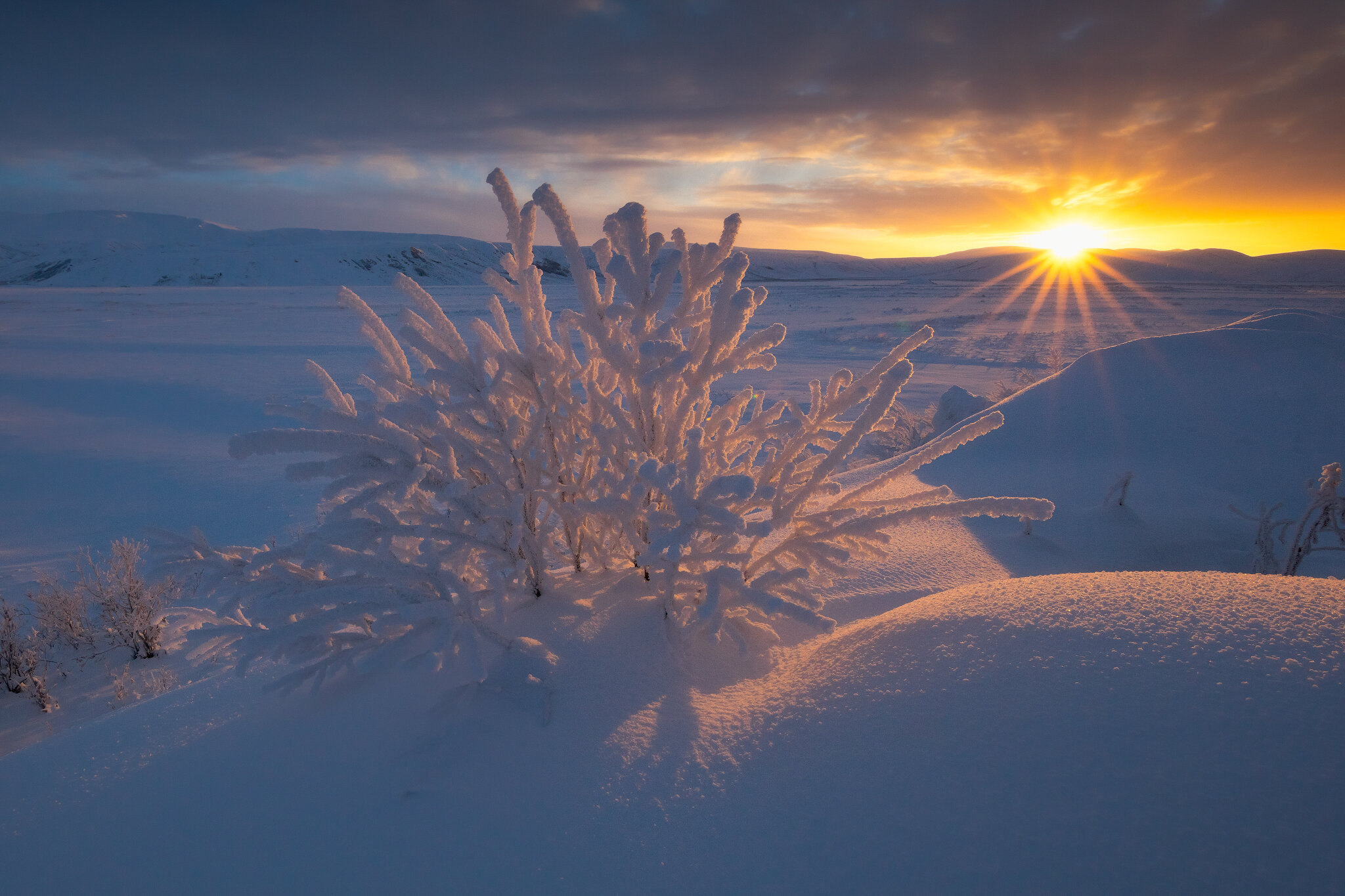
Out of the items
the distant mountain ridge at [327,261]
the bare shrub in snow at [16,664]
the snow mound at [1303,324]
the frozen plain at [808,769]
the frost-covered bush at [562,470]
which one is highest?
the distant mountain ridge at [327,261]

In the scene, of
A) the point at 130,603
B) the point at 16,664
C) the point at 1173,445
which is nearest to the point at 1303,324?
the point at 1173,445

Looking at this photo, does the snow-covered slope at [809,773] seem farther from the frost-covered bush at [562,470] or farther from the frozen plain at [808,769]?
the frost-covered bush at [562,470]

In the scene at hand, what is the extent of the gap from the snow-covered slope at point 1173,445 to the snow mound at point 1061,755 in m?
1.66

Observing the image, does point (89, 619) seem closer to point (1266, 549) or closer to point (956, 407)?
point (1266, 549)

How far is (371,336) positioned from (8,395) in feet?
41.6

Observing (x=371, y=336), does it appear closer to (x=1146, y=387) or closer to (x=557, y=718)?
(x=557, y=718)

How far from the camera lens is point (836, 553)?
5.76 feet

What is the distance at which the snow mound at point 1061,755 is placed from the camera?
3.16ft

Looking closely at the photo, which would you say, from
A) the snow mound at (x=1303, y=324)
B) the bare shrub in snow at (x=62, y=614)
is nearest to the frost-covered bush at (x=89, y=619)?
the bare shrub in snow at (x=62, y=614)

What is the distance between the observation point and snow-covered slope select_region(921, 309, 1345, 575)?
3.23m

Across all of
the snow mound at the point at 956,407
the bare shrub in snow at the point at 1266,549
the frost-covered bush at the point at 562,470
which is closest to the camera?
the frost-covered bush at the point at 562,470

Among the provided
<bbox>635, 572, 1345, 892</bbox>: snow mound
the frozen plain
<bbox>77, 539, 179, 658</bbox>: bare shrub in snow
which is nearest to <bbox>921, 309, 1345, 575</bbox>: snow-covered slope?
the frozen plain

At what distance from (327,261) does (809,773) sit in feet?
246

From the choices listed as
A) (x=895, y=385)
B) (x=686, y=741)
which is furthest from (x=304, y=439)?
(x=895, y=385)
